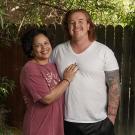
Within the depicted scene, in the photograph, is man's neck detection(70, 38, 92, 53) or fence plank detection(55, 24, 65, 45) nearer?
man's neck detection(70, 38, 92, 53)

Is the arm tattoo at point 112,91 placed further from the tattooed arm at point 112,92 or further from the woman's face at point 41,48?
the woman's face at point 41,48

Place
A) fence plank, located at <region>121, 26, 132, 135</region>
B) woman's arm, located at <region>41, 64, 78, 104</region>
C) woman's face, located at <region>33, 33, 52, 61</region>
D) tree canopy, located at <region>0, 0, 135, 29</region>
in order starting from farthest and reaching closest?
tree canopy, located at <region>0, 0, 135, 29</region> < fence plank, located at <region>121, 26, 132, 135</region> < woman's face, located at <region>33, 33, 52, 61</region> < woman's arm, located at <region>41, 64, 78, 104</region>

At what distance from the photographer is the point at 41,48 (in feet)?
13.3

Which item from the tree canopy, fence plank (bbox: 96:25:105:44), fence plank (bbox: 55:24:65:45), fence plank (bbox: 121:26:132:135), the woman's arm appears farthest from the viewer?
the tree canopy

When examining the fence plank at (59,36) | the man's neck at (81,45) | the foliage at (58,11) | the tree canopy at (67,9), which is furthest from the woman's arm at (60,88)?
the tree canopy at (67,9)

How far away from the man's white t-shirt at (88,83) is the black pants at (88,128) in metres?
0.04

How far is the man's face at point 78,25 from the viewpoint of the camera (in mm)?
4082

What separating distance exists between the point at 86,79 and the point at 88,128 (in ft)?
1.51

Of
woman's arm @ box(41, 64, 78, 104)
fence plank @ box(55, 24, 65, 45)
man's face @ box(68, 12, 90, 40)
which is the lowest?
woman's arm @ box(41, 64, 78, 104)

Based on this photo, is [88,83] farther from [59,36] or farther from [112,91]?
[59,36]

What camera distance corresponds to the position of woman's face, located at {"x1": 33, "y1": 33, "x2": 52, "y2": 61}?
4.04 meters

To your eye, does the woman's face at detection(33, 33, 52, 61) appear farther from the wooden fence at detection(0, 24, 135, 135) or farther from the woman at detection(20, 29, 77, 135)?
the wooden fence at detection(0, 24, 135, 135)

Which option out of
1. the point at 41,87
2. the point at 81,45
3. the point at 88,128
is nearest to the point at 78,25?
the point at 81,45

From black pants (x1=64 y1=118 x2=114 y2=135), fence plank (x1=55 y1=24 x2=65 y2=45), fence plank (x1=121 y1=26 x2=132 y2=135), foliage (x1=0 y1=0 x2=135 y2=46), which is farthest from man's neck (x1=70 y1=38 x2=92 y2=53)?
fence plank (x1=55 y1=24 x2=65 y2=45)
